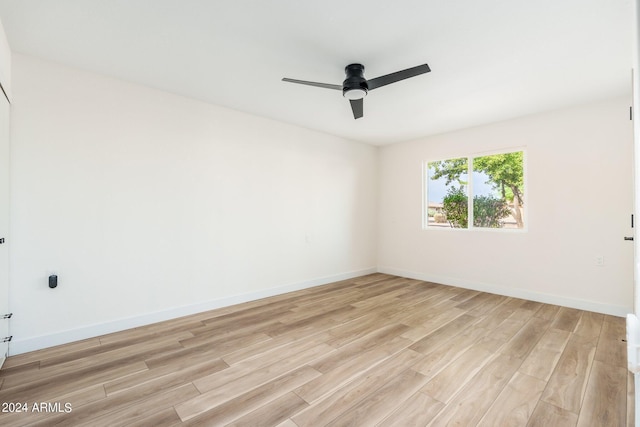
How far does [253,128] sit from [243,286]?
7.00 ft

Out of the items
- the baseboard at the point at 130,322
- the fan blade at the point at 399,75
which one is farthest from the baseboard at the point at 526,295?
the fan blade at the point at 399,75

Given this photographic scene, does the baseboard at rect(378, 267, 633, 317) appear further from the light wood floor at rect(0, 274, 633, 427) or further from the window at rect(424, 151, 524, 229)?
the window at rect(424, 151, 524, 229)

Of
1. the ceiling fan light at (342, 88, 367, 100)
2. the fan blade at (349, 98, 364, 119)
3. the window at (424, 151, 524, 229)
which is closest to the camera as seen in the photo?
the ceiling fan light at (342, 88, 367, 100)

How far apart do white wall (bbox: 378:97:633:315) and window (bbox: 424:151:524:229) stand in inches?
6.3

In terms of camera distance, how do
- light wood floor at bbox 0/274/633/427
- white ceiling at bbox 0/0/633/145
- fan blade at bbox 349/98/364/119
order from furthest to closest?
fan blade at bbox 349/98/364/119 < white ceiling at bbox 0/0/633/145 < light wood floor at bbox 0/274/633/427

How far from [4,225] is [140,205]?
3.22 feet

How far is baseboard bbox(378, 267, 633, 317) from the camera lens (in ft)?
10.9

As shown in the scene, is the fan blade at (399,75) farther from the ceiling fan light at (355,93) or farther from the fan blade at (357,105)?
the fan blade at (357,105)

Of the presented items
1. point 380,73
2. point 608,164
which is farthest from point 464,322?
point 380,73

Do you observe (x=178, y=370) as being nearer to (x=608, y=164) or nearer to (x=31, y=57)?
(x=31, y=57)

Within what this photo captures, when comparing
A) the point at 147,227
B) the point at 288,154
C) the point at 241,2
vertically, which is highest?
the point at 241,2

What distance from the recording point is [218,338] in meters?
2.71

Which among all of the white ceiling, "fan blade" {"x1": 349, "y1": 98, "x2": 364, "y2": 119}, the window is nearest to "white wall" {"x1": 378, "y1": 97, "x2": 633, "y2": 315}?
the window

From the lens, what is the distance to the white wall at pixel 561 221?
3.30m
